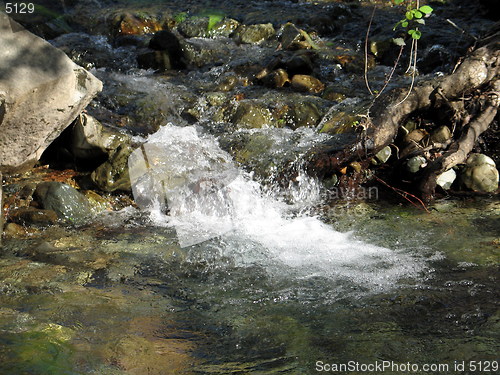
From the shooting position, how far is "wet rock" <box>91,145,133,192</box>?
594 cm

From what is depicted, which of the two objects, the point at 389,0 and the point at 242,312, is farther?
the point at 389,0

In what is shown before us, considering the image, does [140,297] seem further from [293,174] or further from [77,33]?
[77,33]

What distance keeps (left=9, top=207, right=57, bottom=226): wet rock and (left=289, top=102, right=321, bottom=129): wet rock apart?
11.3ft

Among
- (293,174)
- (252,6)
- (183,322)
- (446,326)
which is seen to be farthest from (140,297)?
(252,6)

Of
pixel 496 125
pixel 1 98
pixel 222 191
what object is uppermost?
pixel 1 98

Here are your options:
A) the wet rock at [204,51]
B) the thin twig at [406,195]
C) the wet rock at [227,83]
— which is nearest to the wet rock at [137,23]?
the wet rock at [204,51]

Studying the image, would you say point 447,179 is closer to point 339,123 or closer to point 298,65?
point 339,123

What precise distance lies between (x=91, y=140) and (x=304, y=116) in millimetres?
2901

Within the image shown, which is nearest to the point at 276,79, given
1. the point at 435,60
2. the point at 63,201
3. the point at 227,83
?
the point at 227,83

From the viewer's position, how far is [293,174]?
6.21 m

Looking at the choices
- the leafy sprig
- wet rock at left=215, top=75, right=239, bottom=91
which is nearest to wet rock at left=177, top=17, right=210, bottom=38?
wet rock at left=215, top=75, right=239, bottom=91

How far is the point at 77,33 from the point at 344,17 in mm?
5588

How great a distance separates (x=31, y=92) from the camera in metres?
4.83

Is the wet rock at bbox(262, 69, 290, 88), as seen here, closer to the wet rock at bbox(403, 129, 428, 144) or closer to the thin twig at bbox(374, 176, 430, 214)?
the wet rock at bbox(403, 129, 428, 144)
